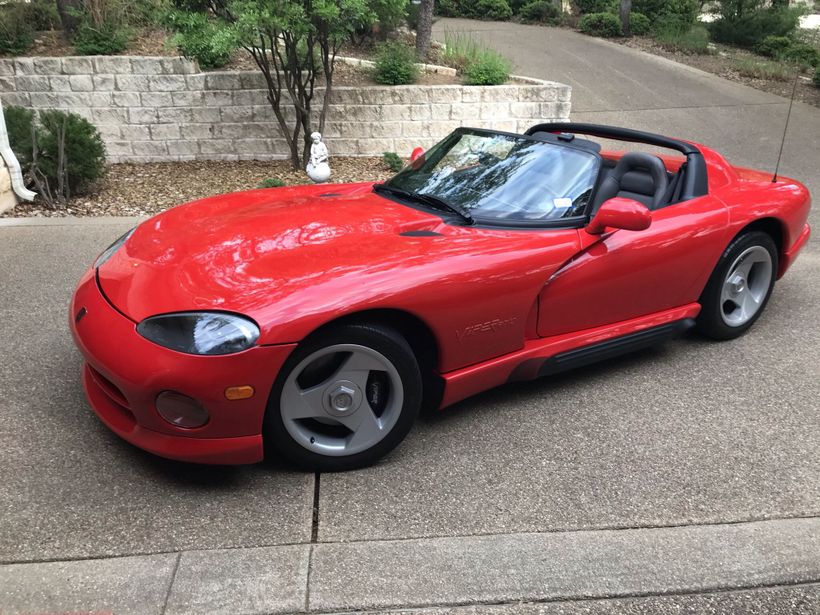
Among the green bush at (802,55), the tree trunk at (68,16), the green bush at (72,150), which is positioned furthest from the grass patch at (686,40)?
the green bush at (72,150)

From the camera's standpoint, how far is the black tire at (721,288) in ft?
13.0

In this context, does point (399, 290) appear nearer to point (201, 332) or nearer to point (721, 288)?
point (201, 332)

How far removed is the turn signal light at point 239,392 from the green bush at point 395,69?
7.05m

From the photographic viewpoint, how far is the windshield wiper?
11.2ft

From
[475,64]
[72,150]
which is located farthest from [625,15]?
[72,150]

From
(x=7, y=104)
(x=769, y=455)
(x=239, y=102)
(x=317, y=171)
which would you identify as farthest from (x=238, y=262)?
(x=7, y=104)

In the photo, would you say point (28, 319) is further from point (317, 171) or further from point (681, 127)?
point (681, 127)

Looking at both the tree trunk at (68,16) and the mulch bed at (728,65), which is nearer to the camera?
the tree trunk at (68,16)

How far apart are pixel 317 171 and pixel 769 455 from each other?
16.5 feet

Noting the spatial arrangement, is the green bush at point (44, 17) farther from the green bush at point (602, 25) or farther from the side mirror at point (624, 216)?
the green bush at point (602, 25)

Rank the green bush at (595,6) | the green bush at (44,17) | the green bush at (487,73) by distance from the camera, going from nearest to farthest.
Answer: the green bush at (487,73)
the green bush at (44,17)
the green bush at (595,6)

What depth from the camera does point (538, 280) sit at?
3.18 metres

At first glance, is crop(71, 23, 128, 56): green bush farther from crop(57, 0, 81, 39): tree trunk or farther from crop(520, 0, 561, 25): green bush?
crop(520, 0, 561, 25): green bush

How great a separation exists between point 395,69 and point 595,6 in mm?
12737
